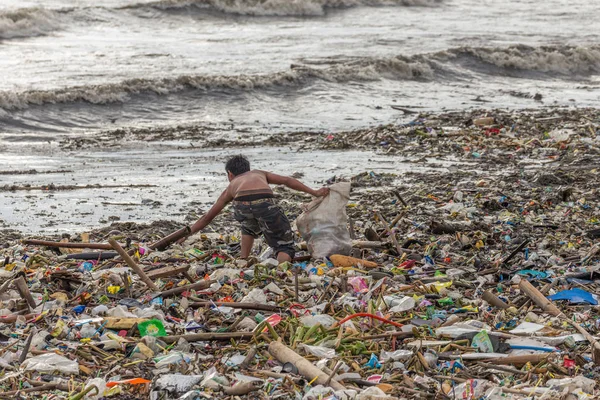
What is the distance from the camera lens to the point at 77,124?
1658cm

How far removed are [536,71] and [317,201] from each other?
1979 cm

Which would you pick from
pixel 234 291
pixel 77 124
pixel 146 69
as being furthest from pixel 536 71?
pixel 234 291

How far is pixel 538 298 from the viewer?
18.3ft

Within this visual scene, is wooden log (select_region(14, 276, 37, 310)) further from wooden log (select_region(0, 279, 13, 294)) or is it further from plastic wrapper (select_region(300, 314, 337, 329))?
plastic wrapper (select_region(300, 314, 337, 329))

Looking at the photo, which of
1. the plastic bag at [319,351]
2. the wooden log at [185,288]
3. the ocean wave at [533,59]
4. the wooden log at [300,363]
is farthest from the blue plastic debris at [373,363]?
the ocean wave at [533,59]

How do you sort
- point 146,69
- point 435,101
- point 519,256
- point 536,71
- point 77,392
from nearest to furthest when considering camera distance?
1. point 77,392
2. point 519,256
3. point 435,101
4. point 146,69
5. point 536,71

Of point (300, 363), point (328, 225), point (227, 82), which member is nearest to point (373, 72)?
point (227, 82)

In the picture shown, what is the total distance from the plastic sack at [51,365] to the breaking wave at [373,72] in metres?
13.4

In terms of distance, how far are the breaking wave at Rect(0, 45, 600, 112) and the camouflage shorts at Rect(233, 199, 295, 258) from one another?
38.3ft

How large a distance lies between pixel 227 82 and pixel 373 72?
4572 millimetres

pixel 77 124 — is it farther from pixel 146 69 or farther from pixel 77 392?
pixel 77 392

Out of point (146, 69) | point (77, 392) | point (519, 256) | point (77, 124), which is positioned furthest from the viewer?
point (146, 69)

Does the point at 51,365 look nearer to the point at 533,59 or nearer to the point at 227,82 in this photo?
the point at 227,82

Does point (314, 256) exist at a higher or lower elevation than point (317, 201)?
lower
